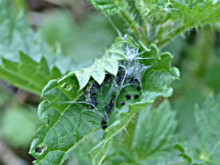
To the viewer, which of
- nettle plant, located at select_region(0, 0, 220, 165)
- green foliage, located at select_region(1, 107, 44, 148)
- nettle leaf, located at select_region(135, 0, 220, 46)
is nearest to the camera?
nettle plant, located at select_region(0, 0, 220, 165)

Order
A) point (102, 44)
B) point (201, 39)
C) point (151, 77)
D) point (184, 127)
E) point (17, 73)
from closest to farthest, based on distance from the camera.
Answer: point (151, 77)
point (17, 73)
point (184, 127)
point (201, 39)
point (102, 44)

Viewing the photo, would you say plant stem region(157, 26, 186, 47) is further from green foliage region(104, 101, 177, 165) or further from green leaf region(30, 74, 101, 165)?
green leaf region(30, 74, 101, 165)

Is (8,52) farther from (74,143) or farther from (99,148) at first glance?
(99,148)

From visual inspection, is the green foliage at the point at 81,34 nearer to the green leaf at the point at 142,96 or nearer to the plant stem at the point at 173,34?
the plant stem at the point at 173,34

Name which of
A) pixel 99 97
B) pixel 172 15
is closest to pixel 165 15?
pixel 172 15

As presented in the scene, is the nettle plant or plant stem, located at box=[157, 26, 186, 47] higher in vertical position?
plant stem, located at box=[157, 26, 186, 47]

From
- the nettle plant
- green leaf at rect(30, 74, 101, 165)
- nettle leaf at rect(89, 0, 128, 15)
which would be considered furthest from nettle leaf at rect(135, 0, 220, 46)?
green leaf at rect(30, 74, 101, 165)

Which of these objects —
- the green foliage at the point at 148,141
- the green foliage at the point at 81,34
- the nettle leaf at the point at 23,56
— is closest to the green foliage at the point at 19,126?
the green foliage at the point at 81,34

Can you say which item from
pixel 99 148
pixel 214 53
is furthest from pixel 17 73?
pixel 214 53
